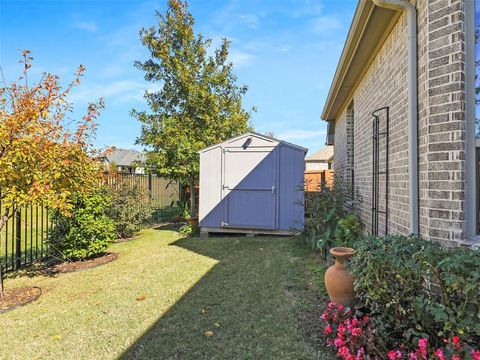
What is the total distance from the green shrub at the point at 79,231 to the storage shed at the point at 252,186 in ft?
9.37

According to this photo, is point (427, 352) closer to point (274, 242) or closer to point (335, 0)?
point (274, 242)

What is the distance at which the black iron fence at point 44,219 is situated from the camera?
559 cm

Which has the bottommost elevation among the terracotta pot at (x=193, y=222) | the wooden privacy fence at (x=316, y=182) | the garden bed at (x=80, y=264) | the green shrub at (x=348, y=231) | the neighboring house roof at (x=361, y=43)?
the garden bed at (x=80, y=264)

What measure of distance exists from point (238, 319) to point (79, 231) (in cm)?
390

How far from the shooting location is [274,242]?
23.7 ft

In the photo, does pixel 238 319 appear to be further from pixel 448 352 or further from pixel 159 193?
pixel 159 193

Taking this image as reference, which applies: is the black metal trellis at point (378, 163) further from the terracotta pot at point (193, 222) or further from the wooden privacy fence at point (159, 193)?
the wooden privacy fence at point (159, 193)

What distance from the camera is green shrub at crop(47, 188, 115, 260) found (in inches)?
223

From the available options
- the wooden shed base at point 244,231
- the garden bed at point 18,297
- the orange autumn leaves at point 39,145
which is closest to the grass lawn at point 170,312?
the garden bed at point 18,297

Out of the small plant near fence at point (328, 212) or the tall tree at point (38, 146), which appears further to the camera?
the small plant near fence at point (328, 212)

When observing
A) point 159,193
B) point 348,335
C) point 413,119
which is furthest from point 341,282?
point 159,193

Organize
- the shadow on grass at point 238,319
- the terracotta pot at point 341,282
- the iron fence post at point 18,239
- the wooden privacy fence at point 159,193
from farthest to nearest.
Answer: the wooden privacy fence at point 159,193 → the iron fence post at point 18,239 → the terracotta pot at point 341,282 → the shadow on grass at point 238,319

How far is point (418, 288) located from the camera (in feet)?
7.18

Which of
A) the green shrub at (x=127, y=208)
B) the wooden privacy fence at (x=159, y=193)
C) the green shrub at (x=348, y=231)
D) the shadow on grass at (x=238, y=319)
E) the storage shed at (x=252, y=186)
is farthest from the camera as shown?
the wooden privacy fence at (x=159, y=193)
